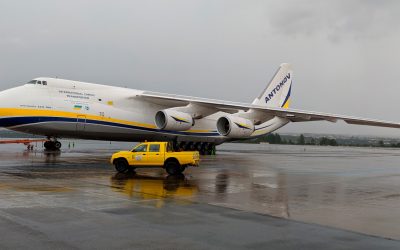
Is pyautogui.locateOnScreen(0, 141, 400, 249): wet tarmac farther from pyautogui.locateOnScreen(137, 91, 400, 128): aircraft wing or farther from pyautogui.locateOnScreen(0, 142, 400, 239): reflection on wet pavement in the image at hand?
pyautogui.locateOnScreen(137, 91, 400, 128): aircraft wing

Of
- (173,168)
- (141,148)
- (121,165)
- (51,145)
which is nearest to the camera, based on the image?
(173,168)

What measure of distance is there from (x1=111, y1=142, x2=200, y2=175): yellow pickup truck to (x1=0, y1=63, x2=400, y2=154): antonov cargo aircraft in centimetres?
869

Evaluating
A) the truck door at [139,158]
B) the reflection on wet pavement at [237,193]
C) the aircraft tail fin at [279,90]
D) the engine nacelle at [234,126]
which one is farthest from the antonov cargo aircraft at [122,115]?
the truck door at [139,158]

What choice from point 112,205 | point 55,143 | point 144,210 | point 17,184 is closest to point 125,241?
point 144,210

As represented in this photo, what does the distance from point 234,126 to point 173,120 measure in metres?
3.71

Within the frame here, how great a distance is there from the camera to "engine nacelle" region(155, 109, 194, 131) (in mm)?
24781

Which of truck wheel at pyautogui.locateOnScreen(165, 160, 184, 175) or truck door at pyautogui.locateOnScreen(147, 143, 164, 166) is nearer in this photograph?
truck wheel at pyautogui.locateOnScreen(165, 160, 184, 175)

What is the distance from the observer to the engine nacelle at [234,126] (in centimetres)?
2580

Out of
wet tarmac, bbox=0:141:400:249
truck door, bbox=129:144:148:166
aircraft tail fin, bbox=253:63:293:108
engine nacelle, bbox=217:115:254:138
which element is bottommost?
wet tarmac, bbox=0:141:400:249

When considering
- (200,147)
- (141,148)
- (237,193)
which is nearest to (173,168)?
(141,148)

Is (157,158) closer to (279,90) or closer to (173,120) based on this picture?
(173,120)

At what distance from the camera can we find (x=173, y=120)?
2489 cm

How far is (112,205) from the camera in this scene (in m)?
8.38

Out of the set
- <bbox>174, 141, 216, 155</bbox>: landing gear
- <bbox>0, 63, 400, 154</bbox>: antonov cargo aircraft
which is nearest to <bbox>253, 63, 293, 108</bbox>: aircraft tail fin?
<bbox>0, 63, 400, 154</bbox>: antonov cargo aircraft
